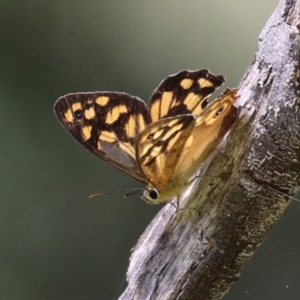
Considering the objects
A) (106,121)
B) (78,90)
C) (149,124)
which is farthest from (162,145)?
(78,90)

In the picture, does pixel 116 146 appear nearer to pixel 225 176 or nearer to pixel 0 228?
pixel 225 176

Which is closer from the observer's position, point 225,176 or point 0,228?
point 225,176

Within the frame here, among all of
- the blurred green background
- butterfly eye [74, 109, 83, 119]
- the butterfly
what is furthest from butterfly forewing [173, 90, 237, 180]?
the blurred green background

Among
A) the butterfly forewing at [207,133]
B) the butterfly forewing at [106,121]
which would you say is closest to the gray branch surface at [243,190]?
the butterfly forewing at [207,133]

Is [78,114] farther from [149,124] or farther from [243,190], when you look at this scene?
[243,190]

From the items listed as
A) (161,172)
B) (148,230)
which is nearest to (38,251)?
(148,230)

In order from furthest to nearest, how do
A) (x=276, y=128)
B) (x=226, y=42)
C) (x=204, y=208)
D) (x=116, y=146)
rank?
(x=226, y=42)
(x=116, y=146)
(x=204, y=208)
(x=276, y=128)

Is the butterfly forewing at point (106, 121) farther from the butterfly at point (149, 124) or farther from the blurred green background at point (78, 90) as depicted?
the blurred green background at point (78, 90)
